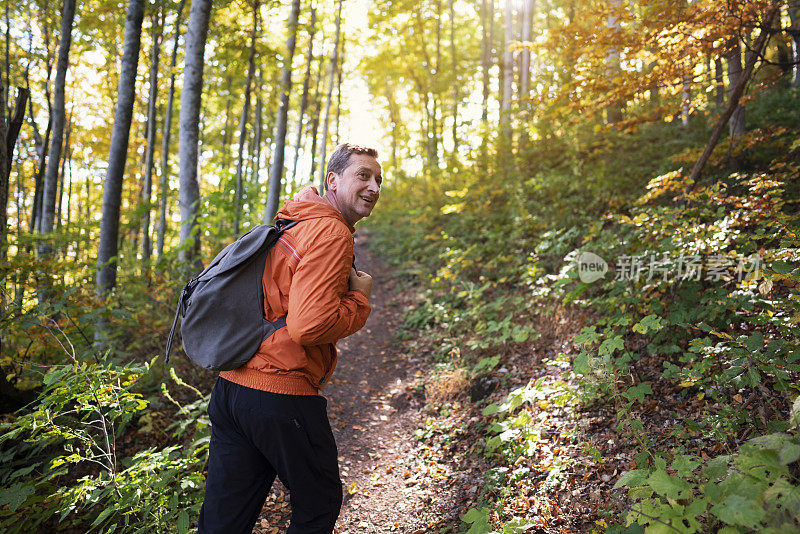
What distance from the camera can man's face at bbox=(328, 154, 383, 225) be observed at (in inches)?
89.2

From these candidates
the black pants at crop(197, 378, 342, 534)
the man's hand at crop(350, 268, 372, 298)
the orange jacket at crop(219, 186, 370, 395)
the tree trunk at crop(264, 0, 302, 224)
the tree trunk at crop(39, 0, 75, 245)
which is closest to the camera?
the orange jacket at crop(219, 186, 370, 395)

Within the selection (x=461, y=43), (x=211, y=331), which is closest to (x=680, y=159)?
(x=211, y=331)

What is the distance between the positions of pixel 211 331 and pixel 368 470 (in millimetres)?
2961

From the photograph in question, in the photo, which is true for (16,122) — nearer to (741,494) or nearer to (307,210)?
(307,210)

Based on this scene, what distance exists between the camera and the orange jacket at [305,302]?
73.8 inches

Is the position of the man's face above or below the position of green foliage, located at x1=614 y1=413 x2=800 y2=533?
above

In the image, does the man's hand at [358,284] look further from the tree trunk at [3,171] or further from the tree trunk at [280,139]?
the tree trunk at [280,139]

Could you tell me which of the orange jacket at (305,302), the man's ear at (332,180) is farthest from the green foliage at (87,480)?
the man's ear at (332,180)

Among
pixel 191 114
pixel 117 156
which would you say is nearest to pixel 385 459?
pixel 117 156

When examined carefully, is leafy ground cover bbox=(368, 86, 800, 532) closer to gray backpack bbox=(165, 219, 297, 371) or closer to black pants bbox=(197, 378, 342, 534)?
black pants bbox=(197, 378, 342, 534)

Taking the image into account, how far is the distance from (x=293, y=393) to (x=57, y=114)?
998cm

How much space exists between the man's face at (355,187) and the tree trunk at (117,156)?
4538 millimetres

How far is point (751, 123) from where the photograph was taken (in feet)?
23.6

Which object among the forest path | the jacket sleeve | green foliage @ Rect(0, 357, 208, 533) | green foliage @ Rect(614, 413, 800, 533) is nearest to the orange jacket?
the jacket sleeve
